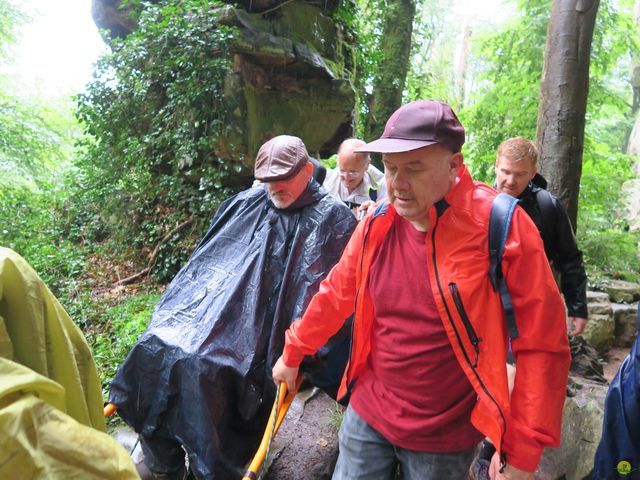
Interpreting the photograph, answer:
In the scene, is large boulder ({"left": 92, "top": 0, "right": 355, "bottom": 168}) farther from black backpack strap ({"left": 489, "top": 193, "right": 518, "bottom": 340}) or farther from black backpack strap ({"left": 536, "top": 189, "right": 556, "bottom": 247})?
black backpack strap ({"left": 489, "top": 193, "right": 518, "bottom": 340})

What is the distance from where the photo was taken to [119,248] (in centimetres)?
746

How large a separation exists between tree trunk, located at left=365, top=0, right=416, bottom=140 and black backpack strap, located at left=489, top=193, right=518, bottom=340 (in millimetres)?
8064

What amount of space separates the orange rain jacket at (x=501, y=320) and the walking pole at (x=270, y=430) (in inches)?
37.4

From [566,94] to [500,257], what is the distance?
128 inches

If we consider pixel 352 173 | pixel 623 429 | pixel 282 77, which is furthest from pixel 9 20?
pixel 623 429

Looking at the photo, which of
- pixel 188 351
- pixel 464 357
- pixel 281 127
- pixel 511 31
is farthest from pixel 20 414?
pixel 511 31

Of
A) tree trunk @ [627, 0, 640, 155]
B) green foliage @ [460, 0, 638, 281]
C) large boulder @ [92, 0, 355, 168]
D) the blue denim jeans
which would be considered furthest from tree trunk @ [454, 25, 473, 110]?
the blue denim jeans

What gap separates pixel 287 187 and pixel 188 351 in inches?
44.5

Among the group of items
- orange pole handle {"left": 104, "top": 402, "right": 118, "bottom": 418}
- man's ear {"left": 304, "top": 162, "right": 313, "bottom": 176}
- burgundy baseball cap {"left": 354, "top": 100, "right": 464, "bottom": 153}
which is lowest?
orange pole handle {"left": 104, "top": 402, "right": 118, "bottom": 418}

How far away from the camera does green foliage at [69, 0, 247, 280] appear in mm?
6344

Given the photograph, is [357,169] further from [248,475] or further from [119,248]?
[119,248]

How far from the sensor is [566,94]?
12.9 ft

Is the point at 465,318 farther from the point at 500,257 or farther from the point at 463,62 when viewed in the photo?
the point at 463,62

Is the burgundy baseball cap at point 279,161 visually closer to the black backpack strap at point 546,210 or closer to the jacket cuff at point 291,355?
the jacket cuff at point 291,355
